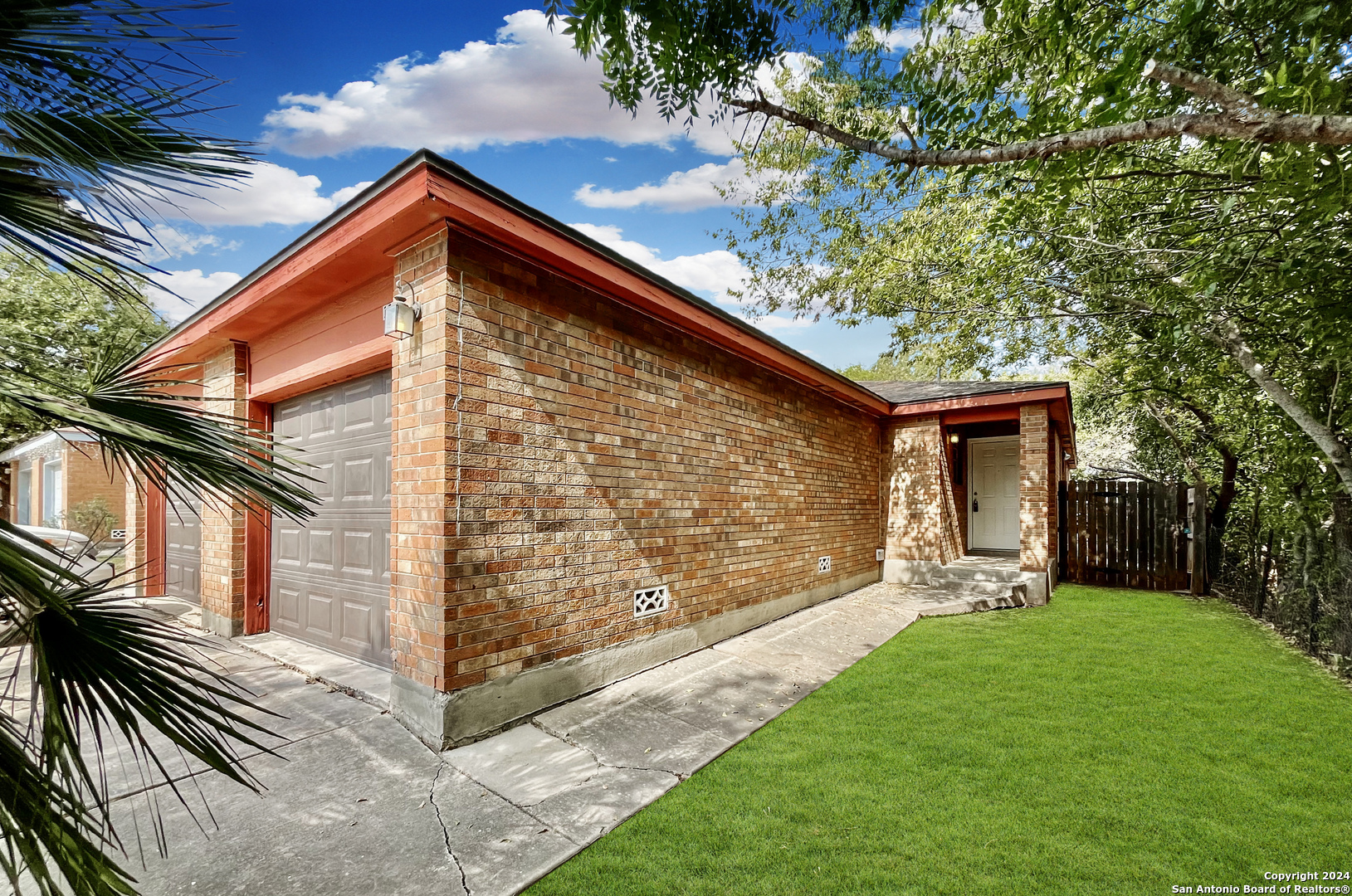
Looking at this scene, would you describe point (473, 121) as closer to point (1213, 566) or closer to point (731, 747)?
point (731, 747)

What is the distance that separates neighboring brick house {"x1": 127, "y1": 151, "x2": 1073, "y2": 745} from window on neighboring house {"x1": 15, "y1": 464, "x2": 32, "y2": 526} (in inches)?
635

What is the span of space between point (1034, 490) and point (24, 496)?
88.6 feet

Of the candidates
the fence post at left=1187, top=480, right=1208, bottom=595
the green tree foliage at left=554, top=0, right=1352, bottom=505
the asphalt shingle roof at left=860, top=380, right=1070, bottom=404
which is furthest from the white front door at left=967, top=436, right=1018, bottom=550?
the green tree foliage at left=554, top=0, right=1352, bottom=505

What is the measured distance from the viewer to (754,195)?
11773 mm

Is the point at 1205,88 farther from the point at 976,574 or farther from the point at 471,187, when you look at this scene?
the point at 976,574

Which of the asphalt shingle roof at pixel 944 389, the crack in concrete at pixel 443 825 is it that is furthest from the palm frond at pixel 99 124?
the asphalt shingle roof at pixel 944 389

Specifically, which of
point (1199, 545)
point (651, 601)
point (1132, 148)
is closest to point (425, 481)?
point (651, 601)

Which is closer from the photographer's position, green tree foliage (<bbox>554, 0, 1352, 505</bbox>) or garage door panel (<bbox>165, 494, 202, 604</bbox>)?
green tree foliage (<bbox>554, 0, 1352, 505</bbox>)

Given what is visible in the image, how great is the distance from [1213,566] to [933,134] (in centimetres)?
976

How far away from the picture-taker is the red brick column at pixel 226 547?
5.39m

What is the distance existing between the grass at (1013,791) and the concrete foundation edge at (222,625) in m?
4.80

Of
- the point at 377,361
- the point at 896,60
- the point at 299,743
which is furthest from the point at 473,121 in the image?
the point at 299,743

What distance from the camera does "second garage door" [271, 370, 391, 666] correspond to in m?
4.41

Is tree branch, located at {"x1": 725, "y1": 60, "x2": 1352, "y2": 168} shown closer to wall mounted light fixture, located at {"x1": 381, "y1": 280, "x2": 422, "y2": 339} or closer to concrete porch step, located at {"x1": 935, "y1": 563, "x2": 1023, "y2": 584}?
wall mounted light fixture, located at {"x1": 381, "y1": 280, "x2": 422, "y2": 339}
